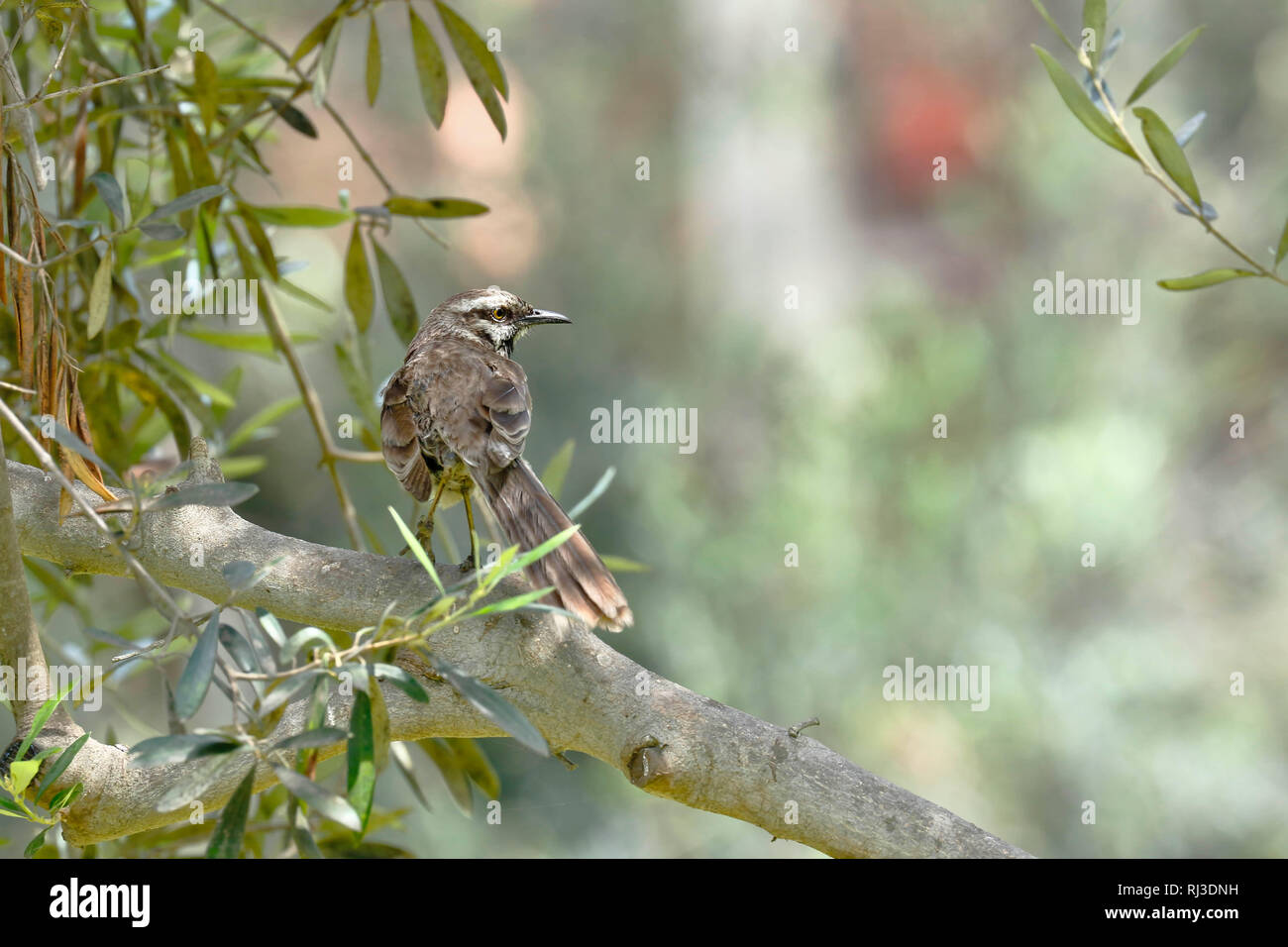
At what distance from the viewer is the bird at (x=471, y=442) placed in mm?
1632

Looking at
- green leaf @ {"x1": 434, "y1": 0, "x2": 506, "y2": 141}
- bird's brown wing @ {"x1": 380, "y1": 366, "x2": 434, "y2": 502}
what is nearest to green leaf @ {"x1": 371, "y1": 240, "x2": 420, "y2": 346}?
bird's brown wing @ {"x1": 380, "y1": 366, "x2": 434, "y2": 502}

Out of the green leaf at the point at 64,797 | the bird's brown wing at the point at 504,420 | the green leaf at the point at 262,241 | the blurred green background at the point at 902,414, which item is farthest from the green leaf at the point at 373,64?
the blurred green background at the point at 902,414

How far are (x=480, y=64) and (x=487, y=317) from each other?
57 centimetres

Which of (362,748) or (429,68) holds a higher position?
(429,68)

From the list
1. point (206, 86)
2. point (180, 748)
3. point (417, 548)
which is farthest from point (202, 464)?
point (206, 86)

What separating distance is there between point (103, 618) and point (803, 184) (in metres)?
4.16

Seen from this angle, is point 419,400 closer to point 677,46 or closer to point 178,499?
point 178,499

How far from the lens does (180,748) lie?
0.93 m

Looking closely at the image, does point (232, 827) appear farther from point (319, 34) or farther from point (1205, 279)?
point (319, 34)

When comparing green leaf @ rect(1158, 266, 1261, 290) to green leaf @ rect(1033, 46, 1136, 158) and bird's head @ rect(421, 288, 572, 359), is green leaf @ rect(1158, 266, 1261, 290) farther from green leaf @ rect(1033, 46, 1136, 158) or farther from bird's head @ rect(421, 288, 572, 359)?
bird's head @ rect(421, 288, 572, 359)

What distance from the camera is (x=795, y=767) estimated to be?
1242mm

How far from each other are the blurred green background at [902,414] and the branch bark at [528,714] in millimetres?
2764

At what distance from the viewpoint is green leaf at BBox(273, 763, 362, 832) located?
0.93m

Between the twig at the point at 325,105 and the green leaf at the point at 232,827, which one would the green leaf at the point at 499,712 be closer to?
the green leaf at the point at 232,827
